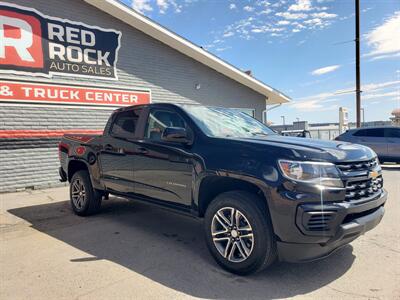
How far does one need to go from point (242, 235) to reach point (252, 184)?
549 mm

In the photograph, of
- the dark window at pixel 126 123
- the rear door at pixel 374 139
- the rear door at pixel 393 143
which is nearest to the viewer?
the dark window at pixel 126 123

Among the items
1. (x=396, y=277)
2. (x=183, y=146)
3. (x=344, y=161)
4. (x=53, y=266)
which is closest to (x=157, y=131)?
(x=183, y=146)

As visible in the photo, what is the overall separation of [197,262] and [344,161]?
6.53 ft

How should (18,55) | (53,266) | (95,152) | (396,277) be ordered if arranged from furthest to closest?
1. (18,55)
2. (95,152)
3. (53,266)
4. (396,277)

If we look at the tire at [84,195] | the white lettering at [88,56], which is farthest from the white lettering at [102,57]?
the tire at [84,195]

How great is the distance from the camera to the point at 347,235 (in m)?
3.30

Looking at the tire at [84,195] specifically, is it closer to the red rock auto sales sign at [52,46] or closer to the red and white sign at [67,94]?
the red and white sign at [67,94]

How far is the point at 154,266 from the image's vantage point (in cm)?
395

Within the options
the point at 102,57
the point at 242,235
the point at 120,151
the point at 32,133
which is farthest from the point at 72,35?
the point at 242,235

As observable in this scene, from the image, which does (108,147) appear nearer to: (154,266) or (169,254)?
(169,254)

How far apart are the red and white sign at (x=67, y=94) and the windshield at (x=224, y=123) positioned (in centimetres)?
592

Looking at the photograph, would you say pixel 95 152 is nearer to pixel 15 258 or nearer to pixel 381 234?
pixel 15 258

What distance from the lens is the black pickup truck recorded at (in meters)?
3.25

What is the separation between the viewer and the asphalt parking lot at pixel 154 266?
332 cm
